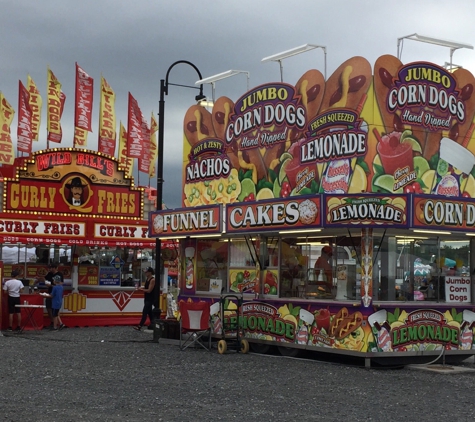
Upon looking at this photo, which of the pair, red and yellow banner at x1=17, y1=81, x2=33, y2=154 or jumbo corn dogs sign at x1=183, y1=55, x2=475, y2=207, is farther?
red and yellow banner at x1=17, y1=81, x2=33, y2=154

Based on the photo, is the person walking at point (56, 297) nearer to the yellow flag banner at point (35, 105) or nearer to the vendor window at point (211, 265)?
the vendor window at point (211, 265)

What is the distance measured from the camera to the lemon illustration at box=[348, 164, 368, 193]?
1538 centimetres


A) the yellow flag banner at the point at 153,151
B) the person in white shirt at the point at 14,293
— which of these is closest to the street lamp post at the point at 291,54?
the person in white shirt at the point at 14,293

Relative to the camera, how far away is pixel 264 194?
58.4 ft

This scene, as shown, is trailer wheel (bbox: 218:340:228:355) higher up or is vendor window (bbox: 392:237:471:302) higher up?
vendor window (bbox: 392:237:471:302)

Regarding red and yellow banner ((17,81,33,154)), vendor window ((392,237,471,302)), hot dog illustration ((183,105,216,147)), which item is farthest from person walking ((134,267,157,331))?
red and yellow banner ((17,81,33,154))

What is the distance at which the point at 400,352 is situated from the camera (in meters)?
15.2

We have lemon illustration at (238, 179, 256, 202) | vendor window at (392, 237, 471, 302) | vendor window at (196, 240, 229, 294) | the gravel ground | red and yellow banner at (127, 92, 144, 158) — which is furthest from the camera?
red and yellow banner at (127, 92, 144, 158)

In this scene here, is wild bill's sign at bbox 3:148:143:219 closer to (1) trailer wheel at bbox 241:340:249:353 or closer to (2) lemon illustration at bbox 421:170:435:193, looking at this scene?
(1) trailer wheel at bbox 241:340:249:353

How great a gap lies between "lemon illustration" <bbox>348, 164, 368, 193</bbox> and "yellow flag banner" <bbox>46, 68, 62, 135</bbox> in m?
20.3

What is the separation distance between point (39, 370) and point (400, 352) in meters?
→ 6.33

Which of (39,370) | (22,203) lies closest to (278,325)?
(39,370)

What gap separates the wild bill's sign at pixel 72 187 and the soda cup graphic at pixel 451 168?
13.1 meters

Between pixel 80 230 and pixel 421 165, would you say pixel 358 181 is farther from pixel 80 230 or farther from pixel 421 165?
pixel 80 230
